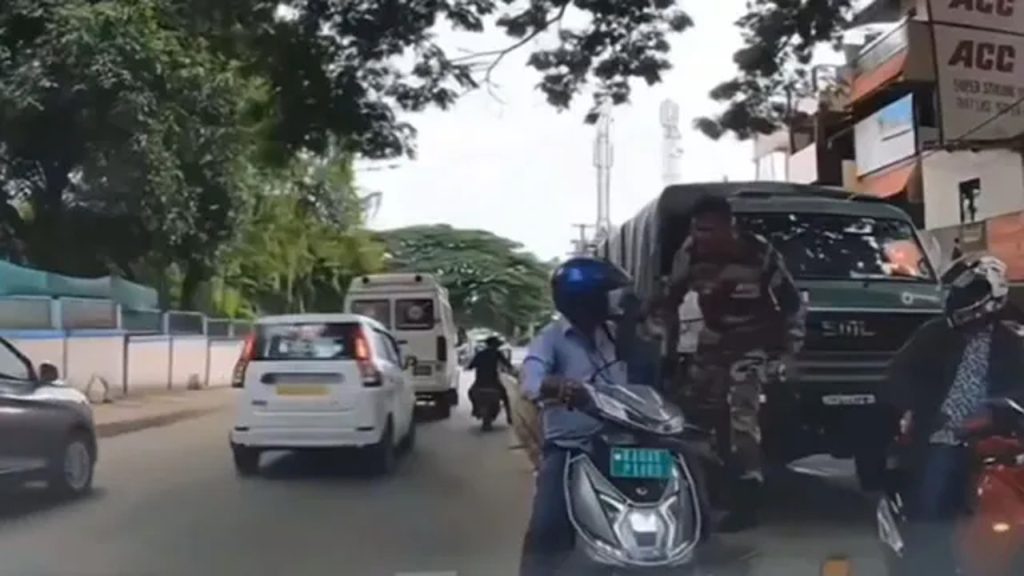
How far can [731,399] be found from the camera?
19.3 ft

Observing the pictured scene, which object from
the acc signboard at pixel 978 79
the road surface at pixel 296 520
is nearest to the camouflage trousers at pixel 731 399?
the road surface at pixel 296 520

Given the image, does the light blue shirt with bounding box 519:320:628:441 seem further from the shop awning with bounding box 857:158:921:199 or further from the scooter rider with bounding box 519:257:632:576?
the shop awning with bounding box 857:158:921:199

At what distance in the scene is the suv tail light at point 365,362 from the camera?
859cm

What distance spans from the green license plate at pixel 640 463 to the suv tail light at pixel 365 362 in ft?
16.0

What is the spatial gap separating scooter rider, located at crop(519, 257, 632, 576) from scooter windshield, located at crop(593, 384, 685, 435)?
8 cm

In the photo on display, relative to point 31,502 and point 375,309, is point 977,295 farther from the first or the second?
point 375,309

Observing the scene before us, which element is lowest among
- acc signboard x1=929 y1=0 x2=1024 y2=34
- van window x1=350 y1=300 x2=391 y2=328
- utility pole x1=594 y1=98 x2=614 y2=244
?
van window x1=350 y1=300 x2=391 y2=328

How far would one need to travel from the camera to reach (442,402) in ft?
39.0

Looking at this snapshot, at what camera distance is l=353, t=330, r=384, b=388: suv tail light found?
8.59 m

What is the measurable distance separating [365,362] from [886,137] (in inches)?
181

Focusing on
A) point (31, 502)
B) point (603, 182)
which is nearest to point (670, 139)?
point (603, 182)

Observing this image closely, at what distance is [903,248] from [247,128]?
3422 millimetres

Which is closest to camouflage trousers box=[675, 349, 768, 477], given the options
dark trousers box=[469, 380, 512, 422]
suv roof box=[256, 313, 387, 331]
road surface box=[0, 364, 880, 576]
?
road surface box=[0, 364, 880, 576]

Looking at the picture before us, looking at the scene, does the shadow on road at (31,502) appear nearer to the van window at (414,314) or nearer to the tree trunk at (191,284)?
the tree trunk at (191,284)
